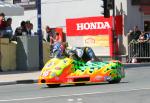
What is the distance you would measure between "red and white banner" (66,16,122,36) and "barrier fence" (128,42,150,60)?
168cm

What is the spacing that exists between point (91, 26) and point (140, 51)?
12.2ft

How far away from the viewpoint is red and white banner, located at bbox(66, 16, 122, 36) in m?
34.8

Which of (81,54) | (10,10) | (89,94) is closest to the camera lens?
(89,94)

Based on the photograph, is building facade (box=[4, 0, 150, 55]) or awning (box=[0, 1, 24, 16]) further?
building facade (box=[4, 0, 150, 55])

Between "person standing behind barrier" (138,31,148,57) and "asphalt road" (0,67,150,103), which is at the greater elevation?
"person standing behind barrier" (138,31,148,57)

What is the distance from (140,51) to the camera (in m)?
33.2

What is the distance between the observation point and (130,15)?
3481 cm

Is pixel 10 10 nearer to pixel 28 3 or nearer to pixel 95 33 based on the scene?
pixel 95 33

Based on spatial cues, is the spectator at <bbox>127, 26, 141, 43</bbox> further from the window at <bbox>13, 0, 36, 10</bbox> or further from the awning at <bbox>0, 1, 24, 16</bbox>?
the window at <bbox>13, 0, 36, 10</bbox>

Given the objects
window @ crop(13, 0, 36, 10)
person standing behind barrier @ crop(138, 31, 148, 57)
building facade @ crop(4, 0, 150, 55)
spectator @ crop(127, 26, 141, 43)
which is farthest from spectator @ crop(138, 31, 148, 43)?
window @ crop(13, 0, 36, 10)

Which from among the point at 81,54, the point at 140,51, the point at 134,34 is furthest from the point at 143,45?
the point at 81,54

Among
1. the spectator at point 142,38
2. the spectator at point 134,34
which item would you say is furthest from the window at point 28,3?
the spectator at point 142,38

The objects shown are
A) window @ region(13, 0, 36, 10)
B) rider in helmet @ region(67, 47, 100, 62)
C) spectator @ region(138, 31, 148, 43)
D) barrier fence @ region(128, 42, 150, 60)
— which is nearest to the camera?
rider in helmet @ region(67, 47, 100, 62)

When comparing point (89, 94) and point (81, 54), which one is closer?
point (89, 94)
